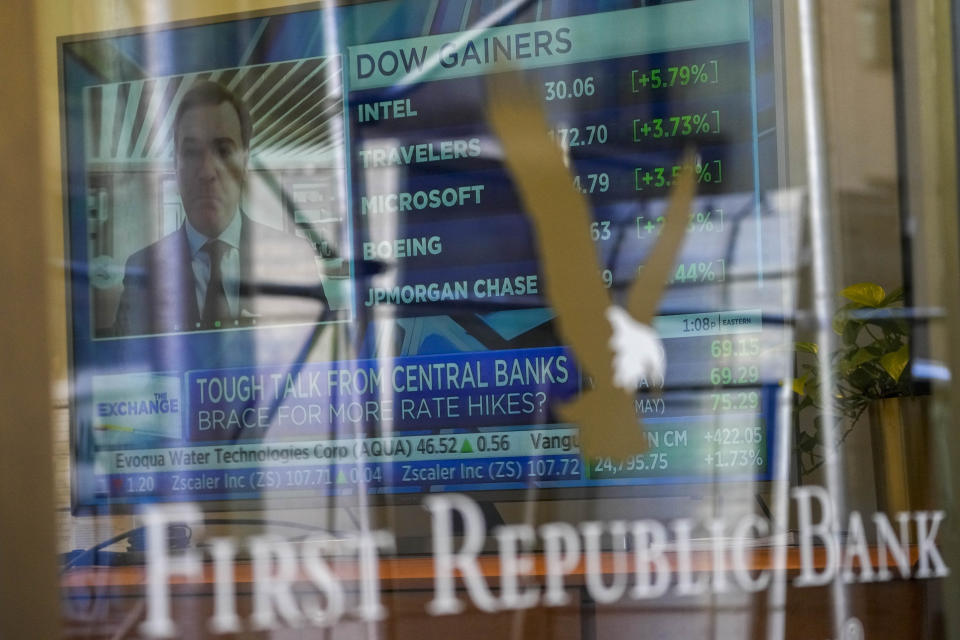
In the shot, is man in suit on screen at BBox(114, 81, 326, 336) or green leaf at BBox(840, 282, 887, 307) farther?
green leaf at BBox(840, 282, 887, 307)

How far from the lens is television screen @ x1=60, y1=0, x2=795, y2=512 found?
1427 mm

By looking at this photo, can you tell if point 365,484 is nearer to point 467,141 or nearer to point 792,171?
point 467,141

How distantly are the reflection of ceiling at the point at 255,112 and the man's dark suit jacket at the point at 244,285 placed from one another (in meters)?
0.12

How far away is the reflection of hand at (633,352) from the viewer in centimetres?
152

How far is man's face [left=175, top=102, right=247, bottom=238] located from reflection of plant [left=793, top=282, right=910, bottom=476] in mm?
938

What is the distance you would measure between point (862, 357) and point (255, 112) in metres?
1.08

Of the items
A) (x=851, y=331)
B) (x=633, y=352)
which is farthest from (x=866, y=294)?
(x=633, y=352)

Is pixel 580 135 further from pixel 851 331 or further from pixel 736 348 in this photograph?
pixel 851 331

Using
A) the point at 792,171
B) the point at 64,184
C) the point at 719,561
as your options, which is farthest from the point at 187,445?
the point at 792,171

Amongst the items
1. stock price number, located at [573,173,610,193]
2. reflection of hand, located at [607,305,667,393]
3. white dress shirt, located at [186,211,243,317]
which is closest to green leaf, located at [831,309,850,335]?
reflection of hand, located at [607,305,667,393]

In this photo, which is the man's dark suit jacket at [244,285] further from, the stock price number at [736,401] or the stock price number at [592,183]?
the stock price number at [736,401]

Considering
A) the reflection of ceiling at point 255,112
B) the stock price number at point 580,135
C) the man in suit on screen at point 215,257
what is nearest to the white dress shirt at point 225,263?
the man in suit on screen at point 215,257

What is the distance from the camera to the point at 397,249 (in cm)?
152

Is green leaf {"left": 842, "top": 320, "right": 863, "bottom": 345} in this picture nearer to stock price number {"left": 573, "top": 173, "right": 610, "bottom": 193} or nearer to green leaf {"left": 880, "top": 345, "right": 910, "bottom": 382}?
green leaf {"left": 880, "top": 345, "right": 910, "bottom": 382}
